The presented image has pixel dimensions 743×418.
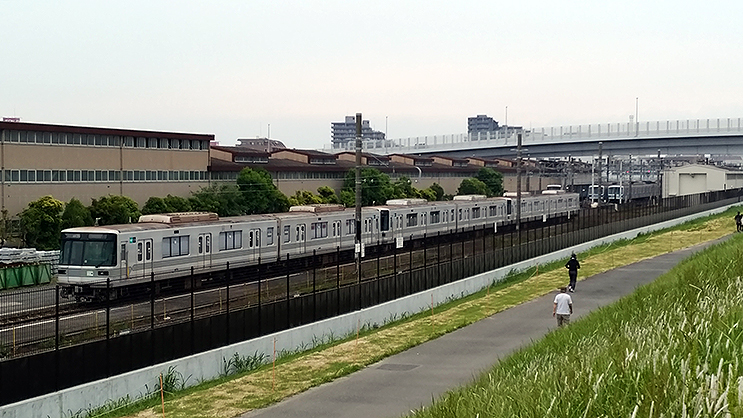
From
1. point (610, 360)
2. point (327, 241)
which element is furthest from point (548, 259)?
point (610, 360)

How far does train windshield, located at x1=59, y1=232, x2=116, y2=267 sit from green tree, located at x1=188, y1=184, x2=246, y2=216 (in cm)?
2947

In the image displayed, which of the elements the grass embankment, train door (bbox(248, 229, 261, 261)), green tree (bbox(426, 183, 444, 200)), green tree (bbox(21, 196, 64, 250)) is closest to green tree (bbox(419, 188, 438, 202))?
green tree (bbox(426, 183, 444, 200))

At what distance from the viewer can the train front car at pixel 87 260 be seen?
30.1m

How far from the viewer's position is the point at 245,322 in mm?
21219

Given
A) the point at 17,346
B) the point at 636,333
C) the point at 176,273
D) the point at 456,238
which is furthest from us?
the point at 456,238

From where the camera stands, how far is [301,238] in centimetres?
4156

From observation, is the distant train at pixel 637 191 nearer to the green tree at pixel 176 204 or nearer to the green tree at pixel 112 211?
the green tree at pixel 176 204

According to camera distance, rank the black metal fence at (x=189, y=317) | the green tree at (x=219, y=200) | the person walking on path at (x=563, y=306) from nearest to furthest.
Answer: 1. the black metal fence at (x=189, y=317)
2. the person walking on path at (x=563, y=306)
3. the green tree at (x=219, y=200)

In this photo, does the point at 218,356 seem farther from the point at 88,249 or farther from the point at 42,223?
the point at 42,223

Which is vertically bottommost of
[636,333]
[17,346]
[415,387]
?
[415,387]

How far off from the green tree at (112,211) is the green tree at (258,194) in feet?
41.1

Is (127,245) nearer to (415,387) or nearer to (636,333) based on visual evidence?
(415,387)

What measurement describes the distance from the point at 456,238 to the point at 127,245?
27.6 m

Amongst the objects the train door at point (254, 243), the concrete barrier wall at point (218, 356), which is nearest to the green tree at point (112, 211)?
the train door at point (254, 243)
